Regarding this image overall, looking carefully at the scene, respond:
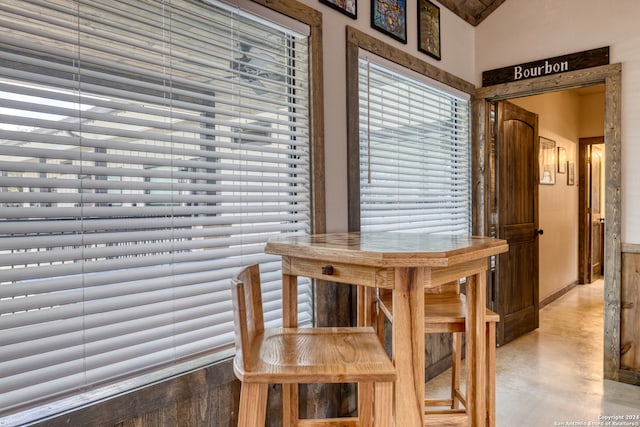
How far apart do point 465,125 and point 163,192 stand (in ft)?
8.41

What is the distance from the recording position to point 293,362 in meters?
1.15

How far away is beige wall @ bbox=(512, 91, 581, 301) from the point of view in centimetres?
480

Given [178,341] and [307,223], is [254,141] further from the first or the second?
[178,341]

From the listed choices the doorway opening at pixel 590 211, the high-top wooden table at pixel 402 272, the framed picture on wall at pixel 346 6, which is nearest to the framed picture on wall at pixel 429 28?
the framed picture on wall at pixel 346 6

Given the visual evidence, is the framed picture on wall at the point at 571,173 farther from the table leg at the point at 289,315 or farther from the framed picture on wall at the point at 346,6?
the table leg at the point at 289,315

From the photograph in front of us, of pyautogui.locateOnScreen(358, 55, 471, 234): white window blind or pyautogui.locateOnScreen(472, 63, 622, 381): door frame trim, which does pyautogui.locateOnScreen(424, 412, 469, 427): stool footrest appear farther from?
pyautogui.locateOnScreen(472, 63, 622, 381): door frame trim

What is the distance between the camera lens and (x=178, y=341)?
1.56 m

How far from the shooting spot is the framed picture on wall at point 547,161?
480 centimetres

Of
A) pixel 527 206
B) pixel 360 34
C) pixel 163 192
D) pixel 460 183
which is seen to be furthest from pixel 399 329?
pixel 527 206

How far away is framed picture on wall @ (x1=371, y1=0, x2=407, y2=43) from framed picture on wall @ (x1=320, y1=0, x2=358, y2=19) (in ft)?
0.53

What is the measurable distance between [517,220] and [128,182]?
3269mm

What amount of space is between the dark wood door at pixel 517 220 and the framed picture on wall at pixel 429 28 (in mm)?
879

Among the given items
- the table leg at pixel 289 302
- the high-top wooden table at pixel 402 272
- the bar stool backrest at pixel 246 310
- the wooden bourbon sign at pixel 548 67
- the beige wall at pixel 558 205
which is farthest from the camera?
the beige wall at pixel 558 205

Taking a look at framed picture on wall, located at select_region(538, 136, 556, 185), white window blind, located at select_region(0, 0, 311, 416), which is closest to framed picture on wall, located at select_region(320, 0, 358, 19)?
white window blind, located at select_region(0, 0, 311, 416)
